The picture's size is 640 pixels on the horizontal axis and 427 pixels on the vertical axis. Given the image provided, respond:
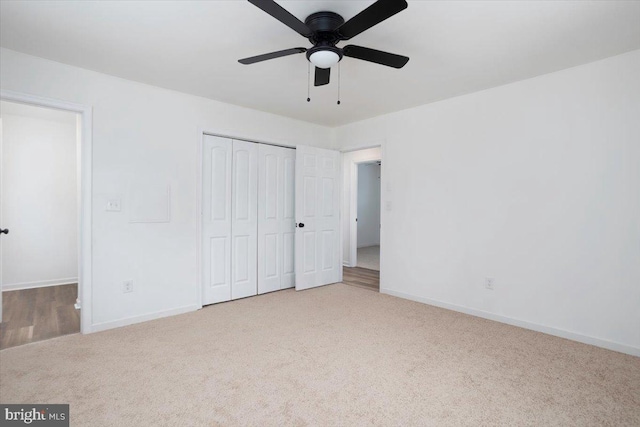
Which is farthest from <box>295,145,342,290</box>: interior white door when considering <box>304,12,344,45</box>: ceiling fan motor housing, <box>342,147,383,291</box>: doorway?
<box>304,12,344,45</box>: ceiling fan motor housing

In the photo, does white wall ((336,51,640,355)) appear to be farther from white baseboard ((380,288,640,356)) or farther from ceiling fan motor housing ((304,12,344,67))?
ceiling fan motor housing ((304,12,344,67))

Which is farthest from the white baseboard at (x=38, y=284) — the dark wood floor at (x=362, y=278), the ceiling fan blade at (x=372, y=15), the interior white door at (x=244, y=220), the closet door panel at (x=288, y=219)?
the ceiling fan blade at (x=372, y=15)

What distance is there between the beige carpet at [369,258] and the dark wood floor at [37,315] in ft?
15.4

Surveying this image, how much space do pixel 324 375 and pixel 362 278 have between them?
3205mm

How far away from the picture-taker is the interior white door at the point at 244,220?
4.09m

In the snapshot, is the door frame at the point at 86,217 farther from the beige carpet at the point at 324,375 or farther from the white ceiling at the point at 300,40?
the white ceiling at the point at 300,40

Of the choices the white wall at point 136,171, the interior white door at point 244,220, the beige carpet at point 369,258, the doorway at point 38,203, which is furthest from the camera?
the beige carpet at point 369,258

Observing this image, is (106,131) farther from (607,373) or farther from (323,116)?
(607,373)

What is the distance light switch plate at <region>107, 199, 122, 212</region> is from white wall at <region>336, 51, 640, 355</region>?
10.7 feet

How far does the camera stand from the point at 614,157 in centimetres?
270

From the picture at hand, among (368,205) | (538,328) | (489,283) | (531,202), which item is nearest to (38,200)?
(489,283)

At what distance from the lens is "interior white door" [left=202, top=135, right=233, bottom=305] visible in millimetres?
3842

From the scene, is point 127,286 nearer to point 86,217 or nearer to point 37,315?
point 86,217

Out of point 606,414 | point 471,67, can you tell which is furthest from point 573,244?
point 471,67
